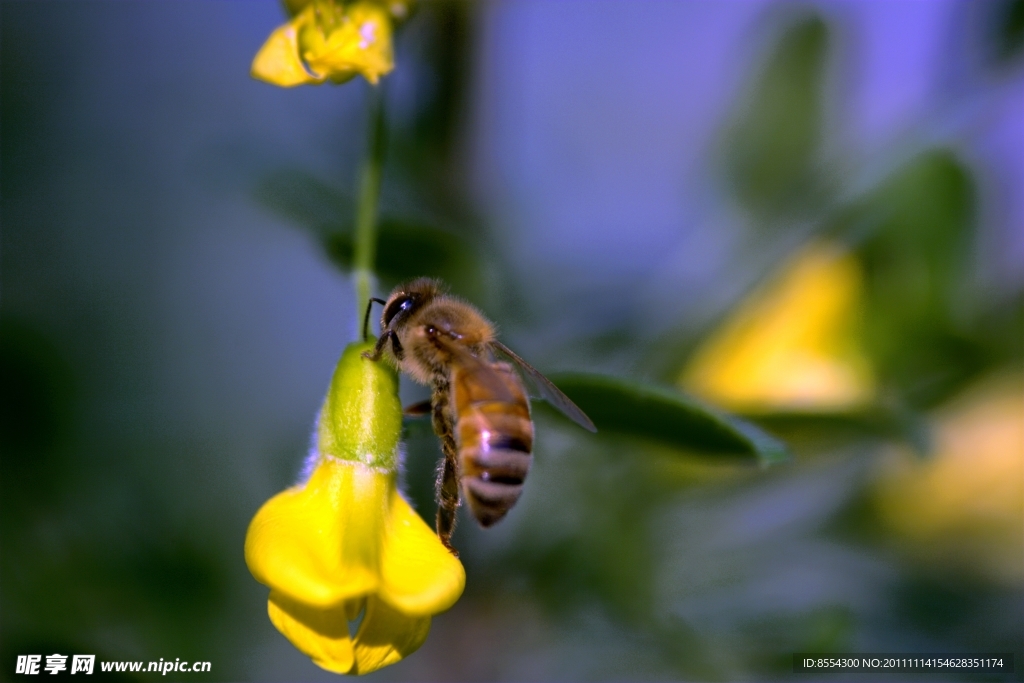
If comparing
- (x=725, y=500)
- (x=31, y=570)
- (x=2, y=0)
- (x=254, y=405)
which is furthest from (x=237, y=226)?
(x=725, y=500)

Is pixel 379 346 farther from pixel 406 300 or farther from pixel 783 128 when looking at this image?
pixel 783 128

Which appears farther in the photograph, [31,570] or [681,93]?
[681,93]

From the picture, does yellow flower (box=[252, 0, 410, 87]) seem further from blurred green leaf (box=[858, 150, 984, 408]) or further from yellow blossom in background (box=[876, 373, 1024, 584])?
yellow blossom in background (box=[876, 373, 1024, 584])

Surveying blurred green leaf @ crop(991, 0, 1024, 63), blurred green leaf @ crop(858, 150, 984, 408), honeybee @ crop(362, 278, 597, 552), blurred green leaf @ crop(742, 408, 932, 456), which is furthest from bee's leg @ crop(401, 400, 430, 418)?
blurred green leaf @ crop(991, 0, 1024, 63)

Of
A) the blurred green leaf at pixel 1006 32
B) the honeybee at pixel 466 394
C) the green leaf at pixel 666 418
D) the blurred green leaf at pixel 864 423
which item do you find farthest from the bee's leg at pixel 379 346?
the blurred green leaf at pixel 1006 32

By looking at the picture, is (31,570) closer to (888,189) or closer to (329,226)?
(329,226)

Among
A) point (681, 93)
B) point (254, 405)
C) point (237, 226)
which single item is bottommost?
point (254, 405)
